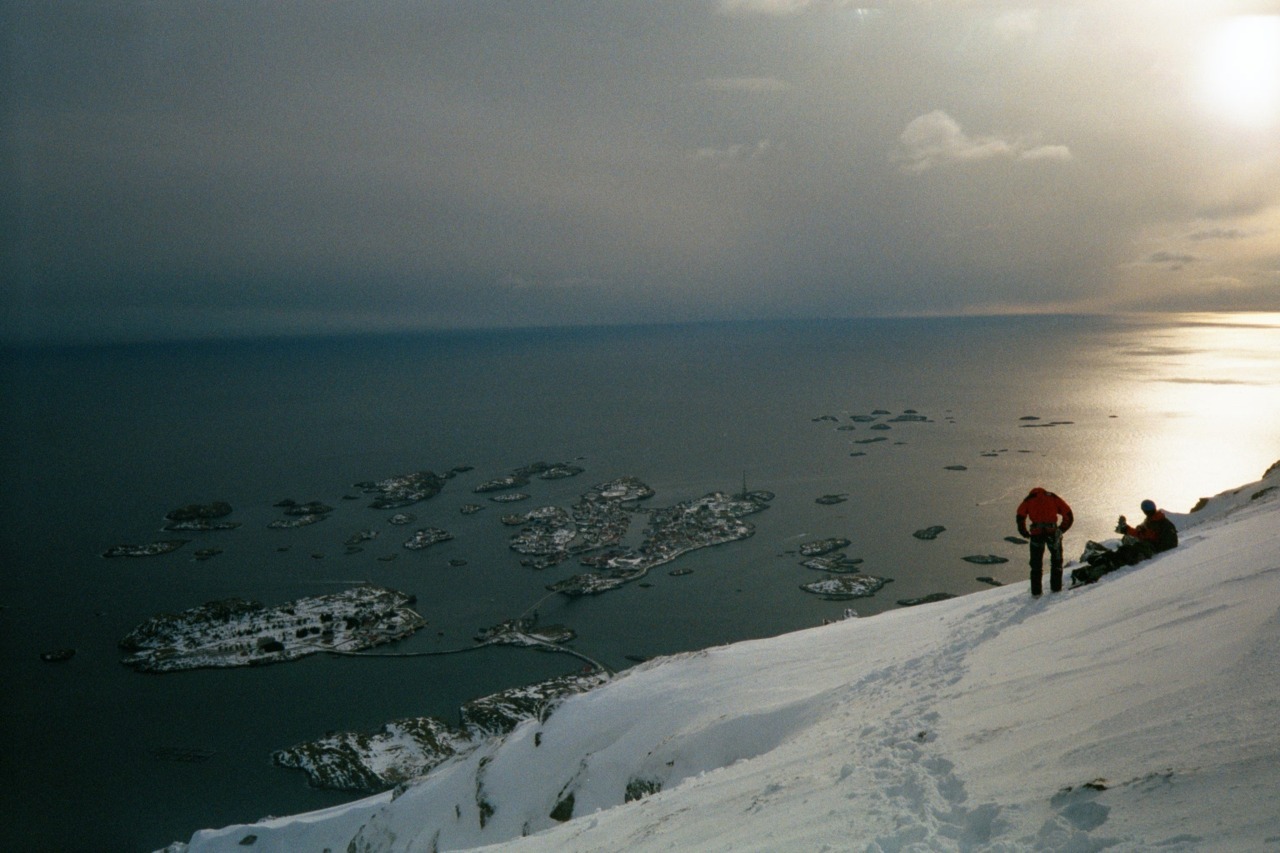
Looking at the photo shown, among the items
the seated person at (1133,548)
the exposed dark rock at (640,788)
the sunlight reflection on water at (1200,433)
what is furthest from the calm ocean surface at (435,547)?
the seated person at (1133,548)

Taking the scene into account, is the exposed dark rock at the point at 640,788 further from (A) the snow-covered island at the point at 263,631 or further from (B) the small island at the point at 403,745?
(A) the snow-covered island at the point at 263,631

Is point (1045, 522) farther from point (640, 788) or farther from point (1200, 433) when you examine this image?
point (1200, 433)

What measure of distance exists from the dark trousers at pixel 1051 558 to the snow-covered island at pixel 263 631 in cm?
5014

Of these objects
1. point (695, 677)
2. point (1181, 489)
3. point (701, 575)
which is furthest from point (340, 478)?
point (1181, 489)

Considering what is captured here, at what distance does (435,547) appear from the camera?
73.0 m

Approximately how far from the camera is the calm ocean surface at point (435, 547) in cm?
4347

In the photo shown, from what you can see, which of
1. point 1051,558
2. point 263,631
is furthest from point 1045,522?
point 263,631

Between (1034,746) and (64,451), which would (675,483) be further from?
(64,451)

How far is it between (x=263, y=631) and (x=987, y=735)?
60.4 meters

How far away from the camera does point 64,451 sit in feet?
414

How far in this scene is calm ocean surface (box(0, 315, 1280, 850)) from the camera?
143 ft

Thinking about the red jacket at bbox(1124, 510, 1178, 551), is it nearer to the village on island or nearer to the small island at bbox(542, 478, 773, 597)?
the village on island

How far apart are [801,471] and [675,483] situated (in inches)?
758

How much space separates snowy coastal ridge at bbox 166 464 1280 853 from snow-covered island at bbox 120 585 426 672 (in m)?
36.3
